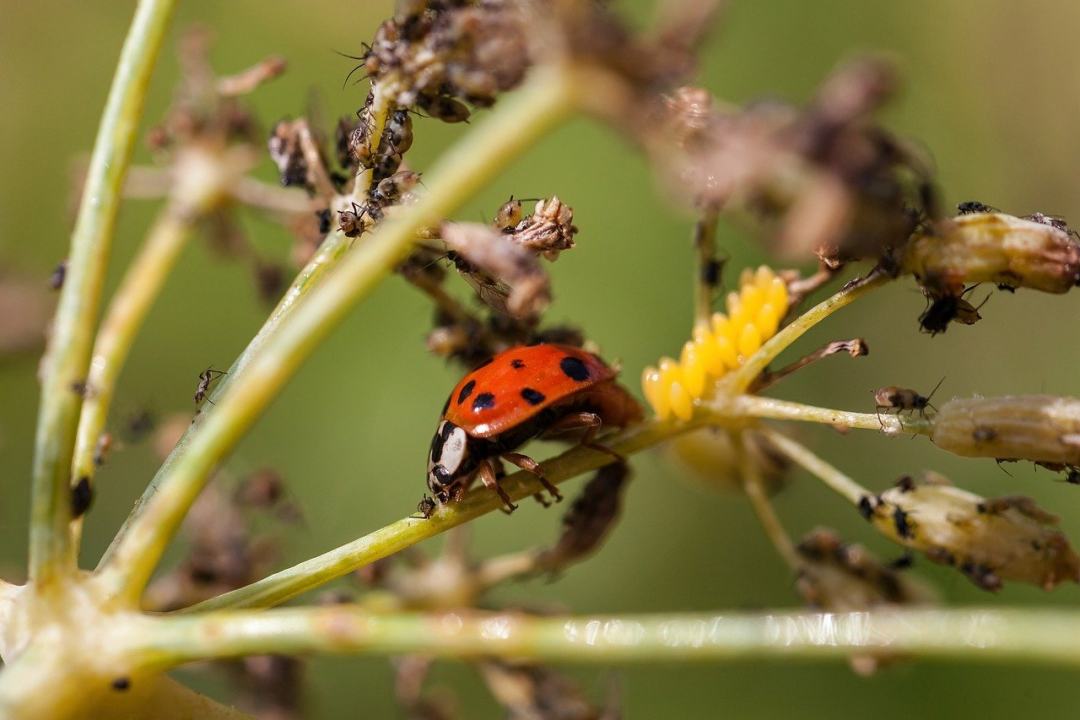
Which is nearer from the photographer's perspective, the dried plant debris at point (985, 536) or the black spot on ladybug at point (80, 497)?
the black spot on ladybug at point (80, 497)

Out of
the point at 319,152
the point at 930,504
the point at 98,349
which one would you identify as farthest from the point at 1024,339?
the point at 98,349

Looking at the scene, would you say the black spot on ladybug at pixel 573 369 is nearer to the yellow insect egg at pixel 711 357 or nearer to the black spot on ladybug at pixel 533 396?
the black spot on ladybug at pixel 533 396

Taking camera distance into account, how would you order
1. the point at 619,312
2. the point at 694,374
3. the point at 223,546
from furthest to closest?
the point at 619,312 → the point at 223,546 → the point at 694,374

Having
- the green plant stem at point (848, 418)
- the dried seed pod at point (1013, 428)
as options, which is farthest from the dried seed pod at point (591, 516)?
the dried seed pod at point (1013, 428)

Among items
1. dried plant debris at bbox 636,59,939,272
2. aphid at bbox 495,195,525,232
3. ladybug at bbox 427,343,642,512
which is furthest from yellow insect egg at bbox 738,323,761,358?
dried plant debris at bbox 636,59,939,272

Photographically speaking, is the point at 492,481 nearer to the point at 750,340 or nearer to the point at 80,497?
the point at 750,340

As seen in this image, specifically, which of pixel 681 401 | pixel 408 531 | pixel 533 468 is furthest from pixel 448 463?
pixel 681 401

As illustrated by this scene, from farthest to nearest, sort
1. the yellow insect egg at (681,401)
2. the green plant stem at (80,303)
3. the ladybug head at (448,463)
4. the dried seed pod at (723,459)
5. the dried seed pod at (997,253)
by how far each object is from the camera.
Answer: the dried seed pod at (723,459), the ladybug head at (448,463), the yellow insect egg at (681,401), the dried seed pod at (997,253), the green plant stem at (80,303)
